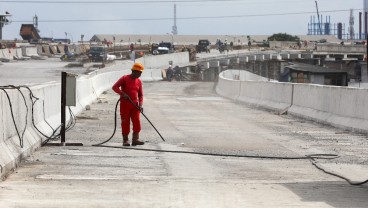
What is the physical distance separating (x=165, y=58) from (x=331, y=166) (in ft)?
286

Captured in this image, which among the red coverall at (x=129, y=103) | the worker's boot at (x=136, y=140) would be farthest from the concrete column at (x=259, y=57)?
the worker's boot at (x=136, y=140)

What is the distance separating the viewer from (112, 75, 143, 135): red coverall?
18.6 m

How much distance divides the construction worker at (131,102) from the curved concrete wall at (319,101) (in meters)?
6.40

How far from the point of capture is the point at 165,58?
102m

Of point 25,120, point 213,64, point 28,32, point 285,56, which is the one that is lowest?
point 213,64

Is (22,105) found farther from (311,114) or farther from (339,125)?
(311,114)

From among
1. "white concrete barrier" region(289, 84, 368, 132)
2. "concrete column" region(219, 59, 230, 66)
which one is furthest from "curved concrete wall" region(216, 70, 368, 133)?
"concrete column" region(219, 59, 230, 66)

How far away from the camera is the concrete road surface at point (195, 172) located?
1091cm

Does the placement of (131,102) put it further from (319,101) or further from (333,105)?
(319,101)

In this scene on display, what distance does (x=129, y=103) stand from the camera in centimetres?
1862

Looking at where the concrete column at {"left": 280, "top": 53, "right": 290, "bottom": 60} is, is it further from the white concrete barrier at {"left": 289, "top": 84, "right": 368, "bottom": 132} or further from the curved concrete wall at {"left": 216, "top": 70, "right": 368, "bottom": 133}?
the white concrete barrier at {"left": 289, "top": 84, "right": 368, "bottom": 132}

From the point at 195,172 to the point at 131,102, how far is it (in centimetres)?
484

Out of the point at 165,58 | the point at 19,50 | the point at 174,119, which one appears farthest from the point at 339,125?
the point at 19,50

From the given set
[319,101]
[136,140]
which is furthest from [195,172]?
[319,101]
